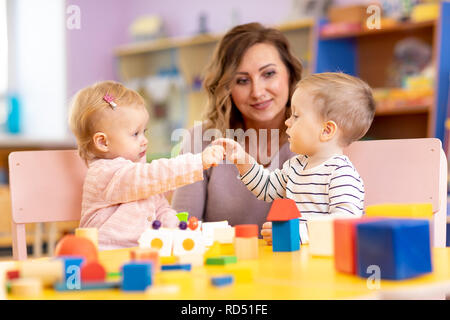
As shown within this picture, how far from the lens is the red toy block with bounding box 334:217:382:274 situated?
760mm

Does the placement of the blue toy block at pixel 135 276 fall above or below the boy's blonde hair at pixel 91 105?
below

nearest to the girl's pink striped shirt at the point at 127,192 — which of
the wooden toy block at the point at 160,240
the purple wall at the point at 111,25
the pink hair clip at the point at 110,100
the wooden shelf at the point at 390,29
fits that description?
the pink hair clip at the point at 110,100

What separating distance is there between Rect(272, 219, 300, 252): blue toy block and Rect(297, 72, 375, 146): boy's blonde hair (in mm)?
321

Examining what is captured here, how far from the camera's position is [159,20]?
17.6 feet

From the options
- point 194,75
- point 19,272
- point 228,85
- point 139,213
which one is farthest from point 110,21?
point 19,272

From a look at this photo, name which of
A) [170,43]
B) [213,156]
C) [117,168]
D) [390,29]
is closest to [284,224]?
[213,156]

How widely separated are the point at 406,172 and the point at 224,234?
0.53m

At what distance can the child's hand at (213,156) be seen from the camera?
118 centimetres

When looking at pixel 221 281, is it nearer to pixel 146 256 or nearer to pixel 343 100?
pixel 146 256

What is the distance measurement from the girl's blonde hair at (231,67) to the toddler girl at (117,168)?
382 mm

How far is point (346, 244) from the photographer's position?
2.52 feet

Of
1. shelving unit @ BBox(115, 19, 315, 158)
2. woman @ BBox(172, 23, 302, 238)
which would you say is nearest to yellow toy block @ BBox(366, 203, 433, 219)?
woman @ BBox(172, 23, 302, 238)

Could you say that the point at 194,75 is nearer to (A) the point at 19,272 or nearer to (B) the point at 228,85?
(B) the point at 228,85

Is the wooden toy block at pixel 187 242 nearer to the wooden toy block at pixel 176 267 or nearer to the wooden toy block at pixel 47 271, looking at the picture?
the wooden toy block at pixel 176 267
